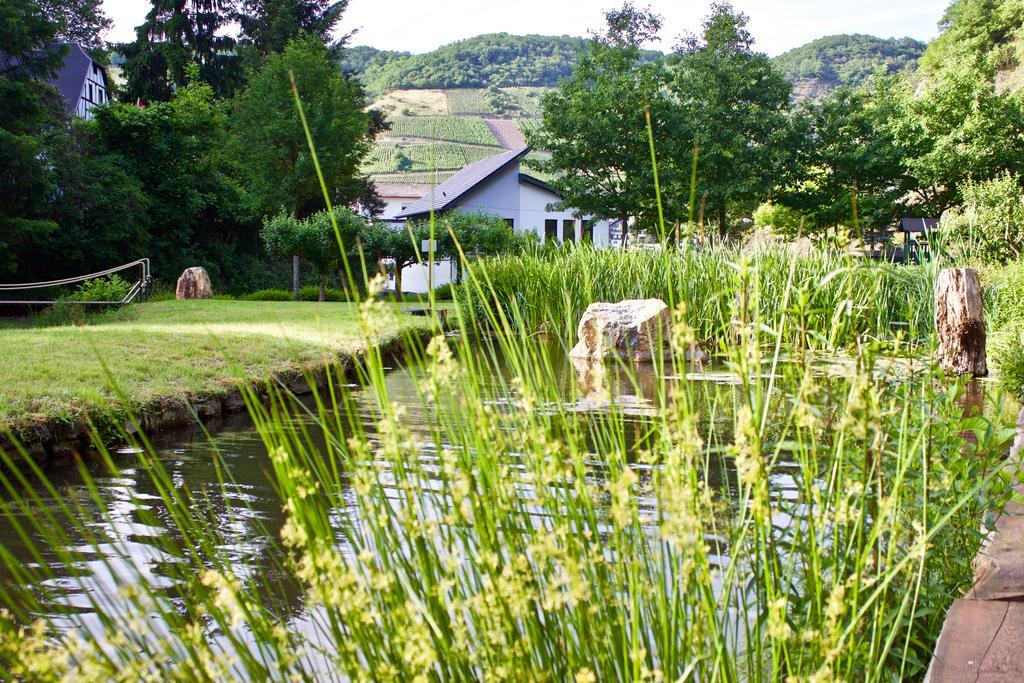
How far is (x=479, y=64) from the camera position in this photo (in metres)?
79.2

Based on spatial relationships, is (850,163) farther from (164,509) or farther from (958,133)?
(164,509)

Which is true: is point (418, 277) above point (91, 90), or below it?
below

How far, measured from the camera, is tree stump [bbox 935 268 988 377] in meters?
7.89

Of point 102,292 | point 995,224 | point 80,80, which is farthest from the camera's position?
point 80,80

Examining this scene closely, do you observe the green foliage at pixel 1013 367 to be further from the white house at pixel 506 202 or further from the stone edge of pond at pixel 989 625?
the white house at pixel 506 202

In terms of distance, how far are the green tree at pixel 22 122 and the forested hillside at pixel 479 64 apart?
60200 millimetres

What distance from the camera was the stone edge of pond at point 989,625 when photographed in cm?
164

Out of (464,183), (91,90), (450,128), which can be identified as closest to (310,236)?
(464,183)

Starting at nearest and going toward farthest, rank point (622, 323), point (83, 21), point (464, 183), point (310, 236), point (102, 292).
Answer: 1. point (622, 323)
2. point (102, 292)
3. point (310, 236)
4. point (464, 183)
5. point (83, 21)

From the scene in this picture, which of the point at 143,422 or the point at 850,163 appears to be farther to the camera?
the point at 850,163

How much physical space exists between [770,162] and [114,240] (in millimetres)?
17858

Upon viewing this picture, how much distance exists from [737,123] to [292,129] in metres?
12.9

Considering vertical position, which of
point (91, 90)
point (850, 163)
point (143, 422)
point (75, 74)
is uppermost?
point (75, 74)

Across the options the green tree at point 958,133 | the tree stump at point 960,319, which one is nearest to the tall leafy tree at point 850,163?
the green tree at point 958,133
